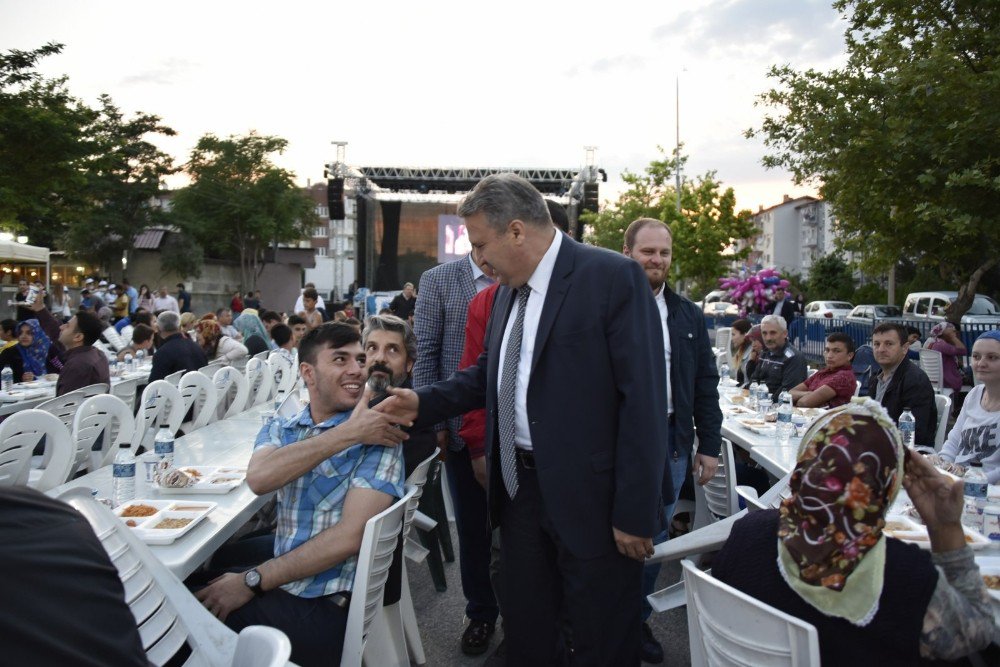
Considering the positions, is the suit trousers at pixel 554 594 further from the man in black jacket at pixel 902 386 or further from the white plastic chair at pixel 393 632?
the man in black jacket at pixel 902 386

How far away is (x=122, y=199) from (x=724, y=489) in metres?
33.5

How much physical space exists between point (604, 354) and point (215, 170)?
41.6 meters

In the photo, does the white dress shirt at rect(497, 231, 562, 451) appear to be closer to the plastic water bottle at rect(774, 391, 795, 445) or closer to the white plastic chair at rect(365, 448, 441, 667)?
Result: the white plastic chair at rect(365, 448, 441, 667)

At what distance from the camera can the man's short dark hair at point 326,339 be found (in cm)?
296

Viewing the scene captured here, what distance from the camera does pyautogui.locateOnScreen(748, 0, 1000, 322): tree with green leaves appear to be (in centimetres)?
930

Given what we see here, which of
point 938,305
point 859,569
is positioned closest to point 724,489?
point 859,569

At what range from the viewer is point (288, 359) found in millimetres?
9297

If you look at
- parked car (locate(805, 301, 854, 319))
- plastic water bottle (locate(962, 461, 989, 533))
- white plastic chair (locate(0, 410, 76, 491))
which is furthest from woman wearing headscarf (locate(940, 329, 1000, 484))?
parked car (locate(805, 301, 854, 319))

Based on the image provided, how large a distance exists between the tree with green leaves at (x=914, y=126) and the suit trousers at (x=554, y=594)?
27.6 ft

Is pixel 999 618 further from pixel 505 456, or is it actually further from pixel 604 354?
pixel 505 456

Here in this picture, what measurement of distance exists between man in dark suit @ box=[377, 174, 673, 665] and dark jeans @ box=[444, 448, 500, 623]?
113 cm

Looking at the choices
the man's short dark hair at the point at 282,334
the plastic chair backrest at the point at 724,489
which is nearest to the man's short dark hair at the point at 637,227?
the plastic chair backrest at the point at 724,489

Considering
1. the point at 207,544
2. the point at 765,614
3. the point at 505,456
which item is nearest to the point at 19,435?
the point at 207,544

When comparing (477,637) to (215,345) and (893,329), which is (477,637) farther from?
(215,345)
